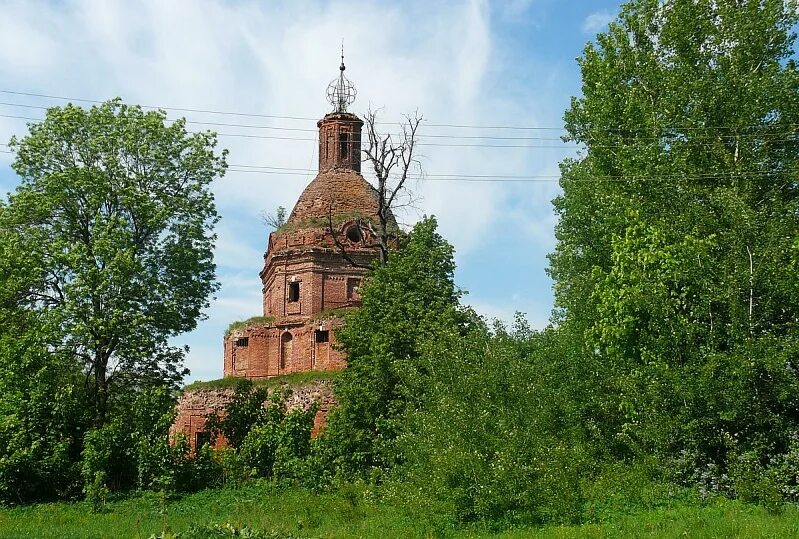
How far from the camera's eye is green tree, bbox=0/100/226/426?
76.2 feet

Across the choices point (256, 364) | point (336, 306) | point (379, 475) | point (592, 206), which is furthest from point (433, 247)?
point (256, 364)

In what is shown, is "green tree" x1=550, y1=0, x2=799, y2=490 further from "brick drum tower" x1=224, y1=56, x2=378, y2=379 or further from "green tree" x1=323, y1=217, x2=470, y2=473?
"brick drum tower" x1=224, y1=56, x2=378, y2=379

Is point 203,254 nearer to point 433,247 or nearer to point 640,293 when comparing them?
point 433,247

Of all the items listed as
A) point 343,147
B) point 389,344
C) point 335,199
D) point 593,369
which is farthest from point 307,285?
point 593,369

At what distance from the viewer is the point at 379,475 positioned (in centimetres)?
2178

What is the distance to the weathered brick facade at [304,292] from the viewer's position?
32531 mm

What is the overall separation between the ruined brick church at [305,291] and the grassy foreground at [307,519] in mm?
9468

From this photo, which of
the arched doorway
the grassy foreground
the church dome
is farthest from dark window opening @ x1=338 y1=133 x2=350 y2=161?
the grassy foreground

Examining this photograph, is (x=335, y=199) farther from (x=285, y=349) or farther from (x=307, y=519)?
(x=307, y=519)

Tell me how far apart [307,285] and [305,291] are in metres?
0.23

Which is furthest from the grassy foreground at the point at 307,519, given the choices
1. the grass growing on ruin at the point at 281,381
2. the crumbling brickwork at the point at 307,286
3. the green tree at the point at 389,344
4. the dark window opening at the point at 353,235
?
the dark window opening at the point at 353,235

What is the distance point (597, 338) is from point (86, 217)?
1380 cm

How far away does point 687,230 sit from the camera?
19.6m

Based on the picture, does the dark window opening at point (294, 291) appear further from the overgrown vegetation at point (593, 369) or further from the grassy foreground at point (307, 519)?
the grassy foreground at point (307, 519)
